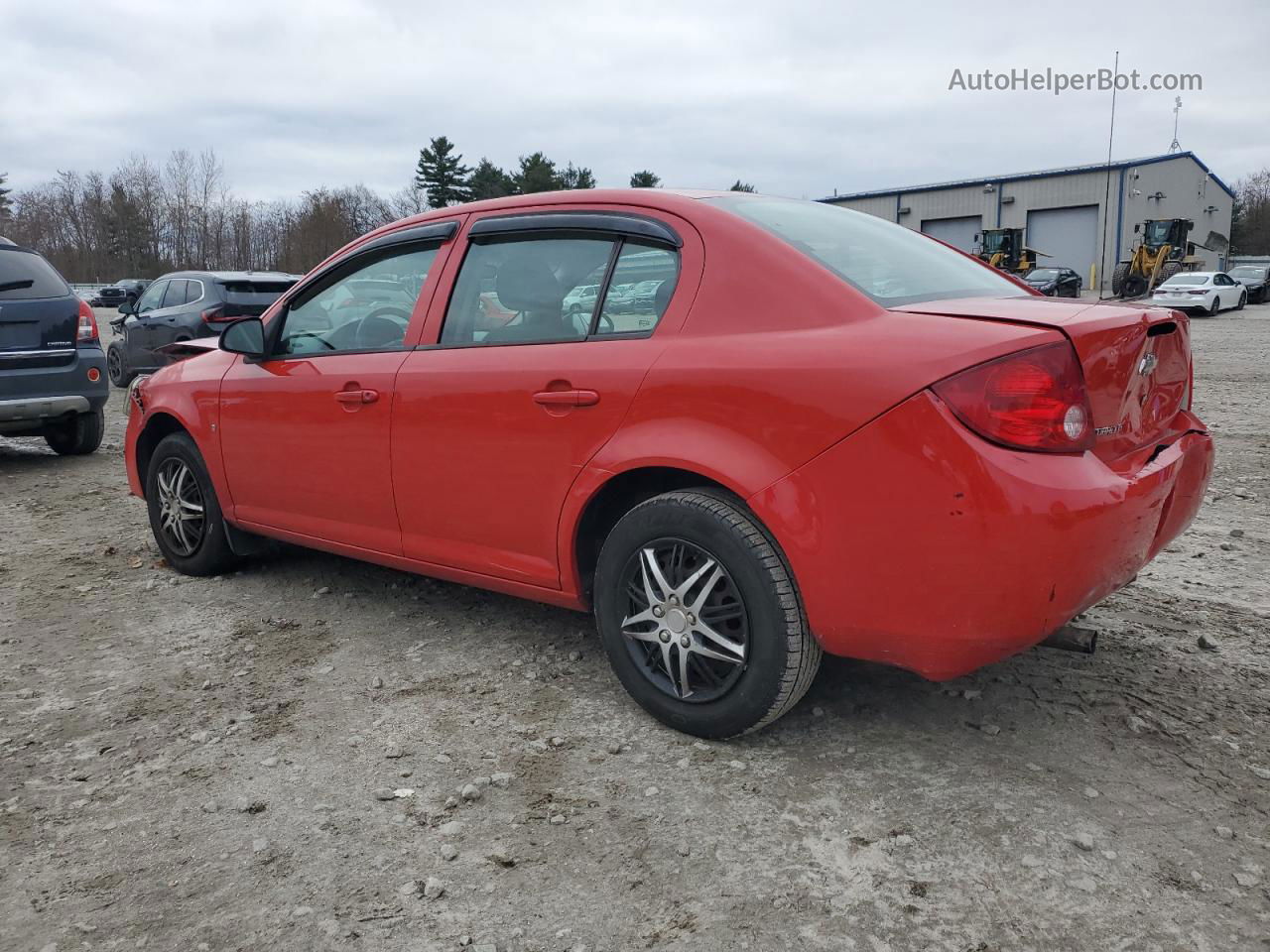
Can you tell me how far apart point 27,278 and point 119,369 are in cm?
655

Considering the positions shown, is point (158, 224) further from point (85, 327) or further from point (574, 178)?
point (85, 327)

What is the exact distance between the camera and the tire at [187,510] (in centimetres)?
463

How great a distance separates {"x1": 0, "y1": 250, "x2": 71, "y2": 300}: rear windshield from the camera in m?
7.59

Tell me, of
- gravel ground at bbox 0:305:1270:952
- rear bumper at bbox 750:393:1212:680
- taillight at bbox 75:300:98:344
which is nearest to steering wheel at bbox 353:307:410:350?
Result: gravel ground at bbox 0:305:1270:952

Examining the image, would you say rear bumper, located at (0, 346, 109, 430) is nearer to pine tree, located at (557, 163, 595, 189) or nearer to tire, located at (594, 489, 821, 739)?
tire, located at (594, 489, 821, 739)

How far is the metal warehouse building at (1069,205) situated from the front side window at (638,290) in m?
47.8

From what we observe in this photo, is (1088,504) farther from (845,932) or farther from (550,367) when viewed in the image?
(550,367)

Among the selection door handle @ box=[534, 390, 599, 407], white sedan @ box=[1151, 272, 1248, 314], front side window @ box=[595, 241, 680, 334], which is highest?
white sedan @ box=[1151, 272, 1248, 314]

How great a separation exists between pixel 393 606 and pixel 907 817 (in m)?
2.48

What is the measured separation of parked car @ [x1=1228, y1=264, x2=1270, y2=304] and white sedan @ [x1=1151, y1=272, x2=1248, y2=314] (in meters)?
8.38

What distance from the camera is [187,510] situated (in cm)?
475

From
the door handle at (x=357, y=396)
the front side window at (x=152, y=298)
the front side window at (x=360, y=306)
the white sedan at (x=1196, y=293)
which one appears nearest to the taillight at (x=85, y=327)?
the front side window at (x=360, y=306)

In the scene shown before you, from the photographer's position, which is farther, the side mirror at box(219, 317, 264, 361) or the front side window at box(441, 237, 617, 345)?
the side mirror at box(219, 317, 264, 361)

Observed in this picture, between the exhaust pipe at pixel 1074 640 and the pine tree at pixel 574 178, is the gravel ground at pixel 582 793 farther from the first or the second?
the pine tree at pixel 574 178
